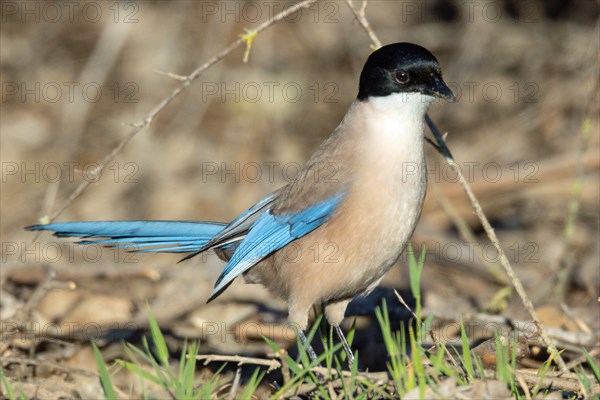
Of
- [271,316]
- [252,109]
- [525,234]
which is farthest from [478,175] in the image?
[252,109]

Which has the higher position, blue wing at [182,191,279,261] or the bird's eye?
the bird's eye

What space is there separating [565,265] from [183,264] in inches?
115

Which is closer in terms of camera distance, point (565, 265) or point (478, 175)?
point (565, 265)

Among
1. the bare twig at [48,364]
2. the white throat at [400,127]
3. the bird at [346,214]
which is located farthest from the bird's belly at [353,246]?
the bare twig at [48,364]

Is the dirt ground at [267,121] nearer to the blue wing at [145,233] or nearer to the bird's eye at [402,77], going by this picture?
the blue wing at [145,233]

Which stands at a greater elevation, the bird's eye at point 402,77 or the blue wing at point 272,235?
the bird's eye at point 402,77

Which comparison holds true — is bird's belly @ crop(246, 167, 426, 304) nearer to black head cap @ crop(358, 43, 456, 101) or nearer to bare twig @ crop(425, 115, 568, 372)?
bare twig @ crop(425, 115, 568, 372)

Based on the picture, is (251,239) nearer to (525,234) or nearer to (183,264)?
(183,264)

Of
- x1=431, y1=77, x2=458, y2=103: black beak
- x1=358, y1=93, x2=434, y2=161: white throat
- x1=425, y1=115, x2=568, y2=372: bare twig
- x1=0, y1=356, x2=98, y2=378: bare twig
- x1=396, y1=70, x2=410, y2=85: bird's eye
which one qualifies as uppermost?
x1=396, y1=70, x2=410, y2=85: bird's eye

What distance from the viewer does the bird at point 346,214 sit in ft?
14.2

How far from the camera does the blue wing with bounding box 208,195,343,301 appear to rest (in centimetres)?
448

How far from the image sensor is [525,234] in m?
7.66

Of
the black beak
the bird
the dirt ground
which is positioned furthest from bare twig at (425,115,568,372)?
the dirt ground

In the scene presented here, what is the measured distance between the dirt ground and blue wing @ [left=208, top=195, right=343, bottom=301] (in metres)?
1.73
